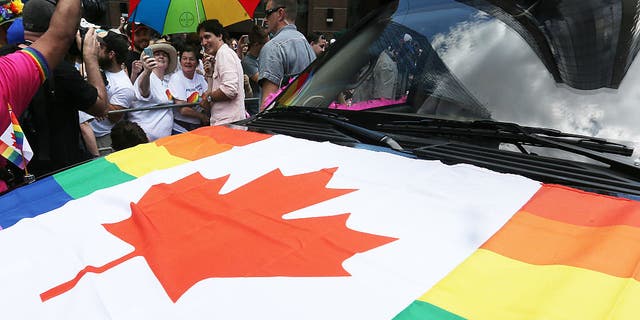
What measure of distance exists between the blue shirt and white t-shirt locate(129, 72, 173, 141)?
3.87ft

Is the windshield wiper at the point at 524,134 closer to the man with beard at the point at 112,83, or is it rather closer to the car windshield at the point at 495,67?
the car windshield at the point at 495,67

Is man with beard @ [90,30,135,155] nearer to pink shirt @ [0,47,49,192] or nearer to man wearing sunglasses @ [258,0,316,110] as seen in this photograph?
man wearing sunglasses @ [258,0,316,110]

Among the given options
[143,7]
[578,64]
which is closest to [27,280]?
[578,64]

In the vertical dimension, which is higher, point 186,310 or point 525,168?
point 525,168

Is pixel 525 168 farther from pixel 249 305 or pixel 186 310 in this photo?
pixel 186 310

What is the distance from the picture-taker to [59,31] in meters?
2.31

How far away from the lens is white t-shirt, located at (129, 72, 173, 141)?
4605 mm

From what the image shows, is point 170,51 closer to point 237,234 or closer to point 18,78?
point 18,78

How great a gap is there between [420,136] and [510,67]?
0.43m

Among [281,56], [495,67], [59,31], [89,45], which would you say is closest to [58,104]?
[89,45]

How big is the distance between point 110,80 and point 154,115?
51 cm

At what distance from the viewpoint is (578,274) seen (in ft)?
3.45

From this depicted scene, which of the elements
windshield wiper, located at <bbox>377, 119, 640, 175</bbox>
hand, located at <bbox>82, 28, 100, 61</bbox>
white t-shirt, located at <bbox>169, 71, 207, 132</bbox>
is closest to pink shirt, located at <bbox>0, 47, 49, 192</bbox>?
hand, located at <bbox>82, 28, 100, 61</bbox>

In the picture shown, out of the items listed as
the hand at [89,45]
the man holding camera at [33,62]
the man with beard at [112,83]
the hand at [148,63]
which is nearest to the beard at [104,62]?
the man with beard at [112,83]
